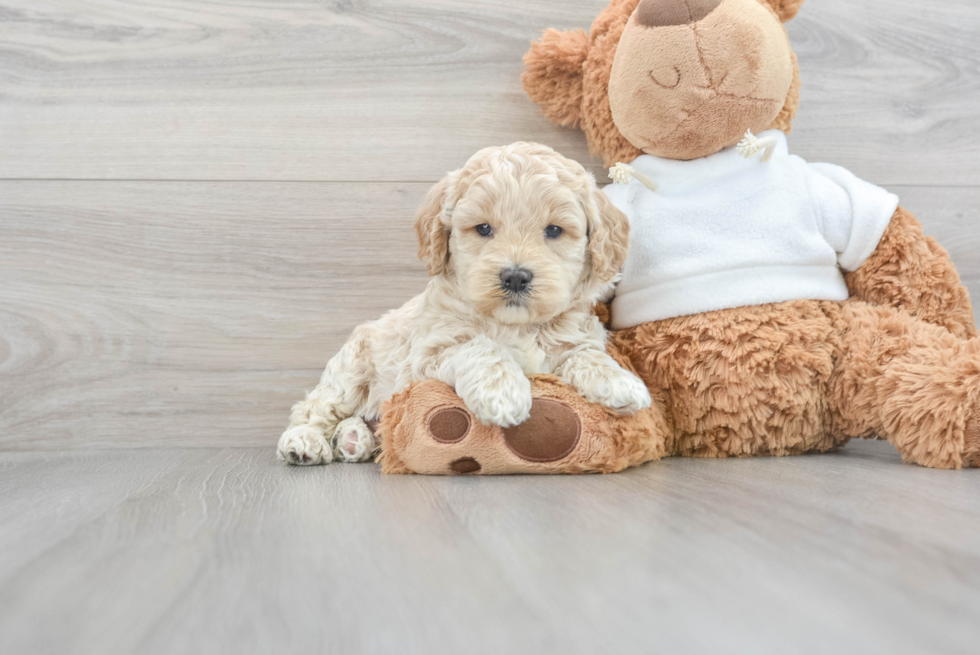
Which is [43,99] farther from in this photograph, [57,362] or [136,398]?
[136,398]

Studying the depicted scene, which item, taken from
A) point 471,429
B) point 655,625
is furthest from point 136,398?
point 655,625

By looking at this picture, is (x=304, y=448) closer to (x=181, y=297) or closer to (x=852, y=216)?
(x=181, y=297)

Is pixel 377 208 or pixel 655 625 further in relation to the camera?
pixel 377 208

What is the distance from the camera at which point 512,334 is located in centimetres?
129

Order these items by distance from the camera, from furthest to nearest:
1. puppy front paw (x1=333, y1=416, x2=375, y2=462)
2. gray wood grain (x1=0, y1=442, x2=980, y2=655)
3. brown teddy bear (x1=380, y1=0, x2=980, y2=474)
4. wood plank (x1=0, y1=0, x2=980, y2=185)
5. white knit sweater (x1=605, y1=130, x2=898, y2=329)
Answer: wood plank (x1=0, y1=0, x2=980, y2=185), puppy front paw (x1=333, y1=416, x2=375, y2=462), white knit sweater (x1=605, y1=130, x2=898, y2=329), brown teddy bear (x1=380, y1=0, x2=980, y2=474), gray wood grain (x1=0, y1=442, x2=980, y2=655)

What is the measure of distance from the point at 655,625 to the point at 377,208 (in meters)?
1.36

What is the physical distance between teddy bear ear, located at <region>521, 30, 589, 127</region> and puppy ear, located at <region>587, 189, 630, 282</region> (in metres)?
0.37

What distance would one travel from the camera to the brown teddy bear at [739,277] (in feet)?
4.12

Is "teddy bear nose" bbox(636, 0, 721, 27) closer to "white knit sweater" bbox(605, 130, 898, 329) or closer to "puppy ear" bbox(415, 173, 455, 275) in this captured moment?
"white knit sweater" bbox(605, 130, 898, 329)

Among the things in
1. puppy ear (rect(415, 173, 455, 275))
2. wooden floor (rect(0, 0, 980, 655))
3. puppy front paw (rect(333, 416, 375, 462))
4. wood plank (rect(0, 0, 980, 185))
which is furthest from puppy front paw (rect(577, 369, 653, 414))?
wood plank (rect(0, 0, 980, 185))

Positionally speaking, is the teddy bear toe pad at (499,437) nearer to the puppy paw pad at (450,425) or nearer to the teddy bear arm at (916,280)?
the puppy paw pad at (450,425)

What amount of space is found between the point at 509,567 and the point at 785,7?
52.2 inches

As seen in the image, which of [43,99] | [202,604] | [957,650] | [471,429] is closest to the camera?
[957,650]

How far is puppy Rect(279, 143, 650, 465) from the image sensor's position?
1191 mm
